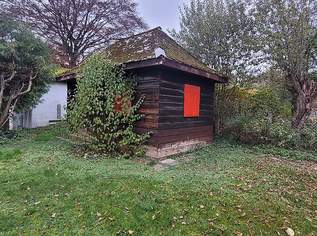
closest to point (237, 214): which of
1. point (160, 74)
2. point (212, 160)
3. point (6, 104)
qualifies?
point (212, 160)

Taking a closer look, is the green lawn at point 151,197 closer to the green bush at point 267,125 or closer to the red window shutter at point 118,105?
the red window shutter at point 118,105

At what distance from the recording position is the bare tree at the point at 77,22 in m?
19.1

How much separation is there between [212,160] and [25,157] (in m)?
4.79

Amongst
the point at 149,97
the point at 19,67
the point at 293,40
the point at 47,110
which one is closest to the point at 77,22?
the point at 47,110

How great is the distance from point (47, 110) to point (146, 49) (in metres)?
9.16

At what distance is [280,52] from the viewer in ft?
27.5

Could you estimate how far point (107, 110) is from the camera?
6.41 meters

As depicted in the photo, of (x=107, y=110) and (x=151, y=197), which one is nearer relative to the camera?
(x=151, y=197)

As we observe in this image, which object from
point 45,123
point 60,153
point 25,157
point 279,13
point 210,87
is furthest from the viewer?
point 45,123

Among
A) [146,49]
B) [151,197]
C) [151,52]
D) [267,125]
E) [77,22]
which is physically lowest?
[151,197]

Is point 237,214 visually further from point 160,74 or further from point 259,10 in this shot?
point 259,10

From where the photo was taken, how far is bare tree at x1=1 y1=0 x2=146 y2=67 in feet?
62.6

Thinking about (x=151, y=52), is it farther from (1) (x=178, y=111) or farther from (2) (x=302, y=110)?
(2) (x=302, y=110)

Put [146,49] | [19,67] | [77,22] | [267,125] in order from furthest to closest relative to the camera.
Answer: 1. [77,22]
2. [19,67]
3. [267,125]
4. [146,49]
